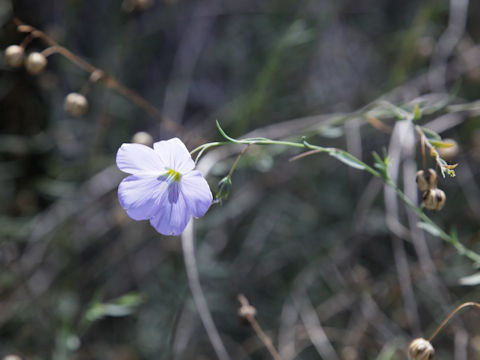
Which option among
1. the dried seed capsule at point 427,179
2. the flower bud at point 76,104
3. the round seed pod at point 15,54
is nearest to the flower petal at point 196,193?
the dried seed capsule at point 427,179

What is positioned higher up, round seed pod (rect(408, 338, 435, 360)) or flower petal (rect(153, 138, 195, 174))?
flower petal (rect(153, 138, 195, 174))

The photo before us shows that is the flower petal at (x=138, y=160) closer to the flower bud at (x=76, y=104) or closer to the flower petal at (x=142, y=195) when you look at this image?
the flower petal at (x=142, y=195)

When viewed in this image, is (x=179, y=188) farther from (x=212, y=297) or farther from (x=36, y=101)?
(x=36, y=101)

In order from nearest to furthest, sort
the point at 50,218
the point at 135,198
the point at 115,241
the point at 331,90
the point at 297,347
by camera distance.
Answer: the point at 135,198 → the point at 297,347 → the point at 50,218 → the point at 115,241 → the point at 331,90

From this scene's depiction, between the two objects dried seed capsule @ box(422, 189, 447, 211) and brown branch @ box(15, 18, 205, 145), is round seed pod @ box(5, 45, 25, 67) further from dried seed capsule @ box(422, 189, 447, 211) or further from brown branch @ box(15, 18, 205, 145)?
dried seed capsule @ box(422, 189, 447, 211)

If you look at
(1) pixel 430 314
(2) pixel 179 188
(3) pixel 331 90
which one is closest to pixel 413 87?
A: (3) pixel 331 90

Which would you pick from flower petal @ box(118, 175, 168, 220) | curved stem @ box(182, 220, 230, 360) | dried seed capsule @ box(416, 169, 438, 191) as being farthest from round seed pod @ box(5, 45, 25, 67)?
dried seed capsule @ box(416, 169, 438, 191)

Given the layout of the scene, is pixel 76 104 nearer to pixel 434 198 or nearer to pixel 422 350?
pixel 434 198
